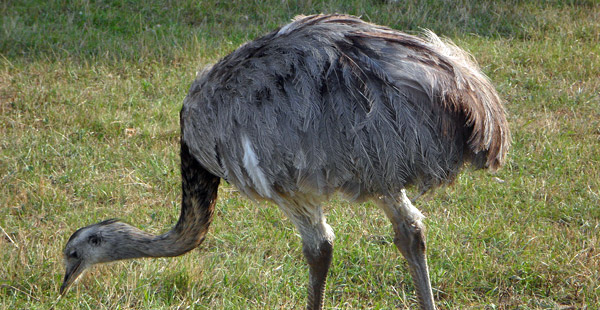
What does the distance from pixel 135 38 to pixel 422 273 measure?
3.91 m

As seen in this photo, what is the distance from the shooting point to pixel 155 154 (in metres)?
4.70

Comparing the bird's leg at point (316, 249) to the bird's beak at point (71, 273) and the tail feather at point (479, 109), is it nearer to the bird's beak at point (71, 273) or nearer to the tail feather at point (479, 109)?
the tail feather at point (479, 109)

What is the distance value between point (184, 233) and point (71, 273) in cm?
56

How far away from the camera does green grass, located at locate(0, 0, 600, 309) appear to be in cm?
347

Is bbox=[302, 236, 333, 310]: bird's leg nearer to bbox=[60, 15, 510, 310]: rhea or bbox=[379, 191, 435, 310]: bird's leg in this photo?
bbox=[60, 15, 510, 310]: rhea

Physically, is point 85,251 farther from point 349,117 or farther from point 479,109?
point 479,109

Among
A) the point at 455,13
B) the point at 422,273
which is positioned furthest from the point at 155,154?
the point at 455,13

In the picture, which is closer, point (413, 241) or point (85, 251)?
point (413, 241)

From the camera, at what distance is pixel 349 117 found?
2.66m

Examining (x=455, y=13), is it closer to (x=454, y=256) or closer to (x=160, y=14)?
(x=160, y=14)

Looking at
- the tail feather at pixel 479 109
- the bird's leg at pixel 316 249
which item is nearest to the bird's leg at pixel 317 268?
the bird's leg at pixel 316 249

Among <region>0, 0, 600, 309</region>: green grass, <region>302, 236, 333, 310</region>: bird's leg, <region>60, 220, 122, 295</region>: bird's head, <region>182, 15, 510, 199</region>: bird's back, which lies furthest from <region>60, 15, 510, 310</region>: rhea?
<region>60, 220, 122, 295</region>: bird's head

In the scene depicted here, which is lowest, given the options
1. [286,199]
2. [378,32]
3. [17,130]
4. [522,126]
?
[17,130]

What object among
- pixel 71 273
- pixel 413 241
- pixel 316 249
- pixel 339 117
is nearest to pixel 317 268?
pixel 316 249
